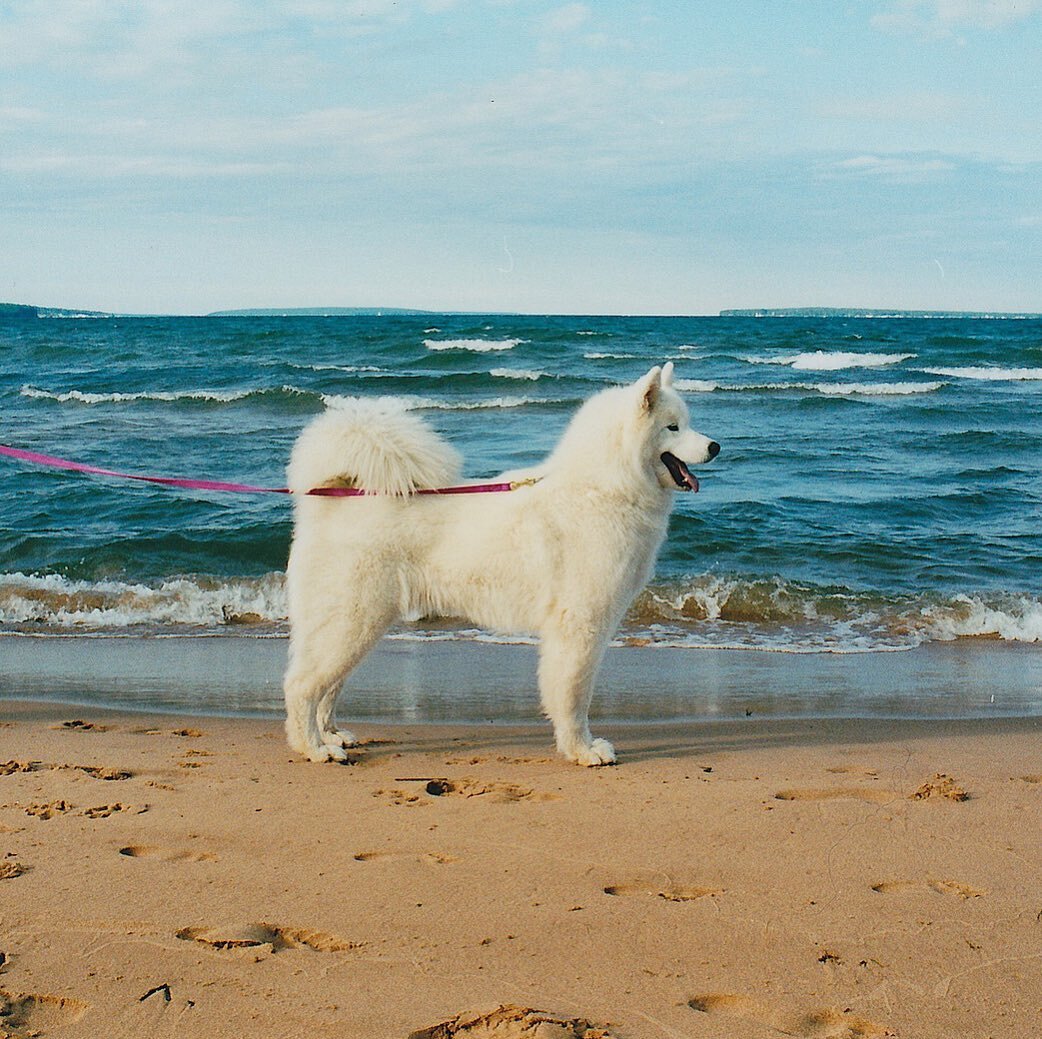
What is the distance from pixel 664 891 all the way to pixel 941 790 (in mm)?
1663

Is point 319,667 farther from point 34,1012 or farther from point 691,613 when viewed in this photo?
point 691,613

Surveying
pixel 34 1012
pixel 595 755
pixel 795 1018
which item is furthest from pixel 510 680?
pixel 34 1012

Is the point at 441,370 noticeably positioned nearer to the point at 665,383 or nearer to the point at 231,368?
the point at 231,368

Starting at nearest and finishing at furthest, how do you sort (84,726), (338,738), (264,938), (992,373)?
(264,938), (338,738), (84,726), (992,373)

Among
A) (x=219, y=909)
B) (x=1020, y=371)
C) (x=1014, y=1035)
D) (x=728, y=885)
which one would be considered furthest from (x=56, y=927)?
(x=1020, y=371)

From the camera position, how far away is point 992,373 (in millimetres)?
32188

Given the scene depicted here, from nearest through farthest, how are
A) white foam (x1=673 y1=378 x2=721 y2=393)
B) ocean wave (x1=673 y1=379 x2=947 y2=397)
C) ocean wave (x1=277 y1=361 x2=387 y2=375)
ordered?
ocean wave (x1=673 y1=379 x2=947 y2=397), white foam (x1=673 y1=378 x2=721 y2=393), ocean wave (x1=277 y1=361 x2=387 y2=375)

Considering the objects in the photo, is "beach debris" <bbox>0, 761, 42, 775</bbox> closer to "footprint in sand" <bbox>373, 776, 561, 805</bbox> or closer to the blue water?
"footprint in sand" <bbox>373, 776, 561, 805</bbox>

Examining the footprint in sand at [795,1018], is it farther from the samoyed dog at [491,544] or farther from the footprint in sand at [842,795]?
the samoyed dog at [491,544]

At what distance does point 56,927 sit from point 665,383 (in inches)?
130

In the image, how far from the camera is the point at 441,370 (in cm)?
3109

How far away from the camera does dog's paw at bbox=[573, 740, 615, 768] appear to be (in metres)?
4.97

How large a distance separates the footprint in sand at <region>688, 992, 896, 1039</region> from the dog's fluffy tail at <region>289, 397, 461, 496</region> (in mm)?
2778

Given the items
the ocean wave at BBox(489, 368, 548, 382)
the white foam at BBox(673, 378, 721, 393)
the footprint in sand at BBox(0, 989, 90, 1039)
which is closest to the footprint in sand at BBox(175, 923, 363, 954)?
the footprint in sand at BBox(0, 989, 90, 1039)
